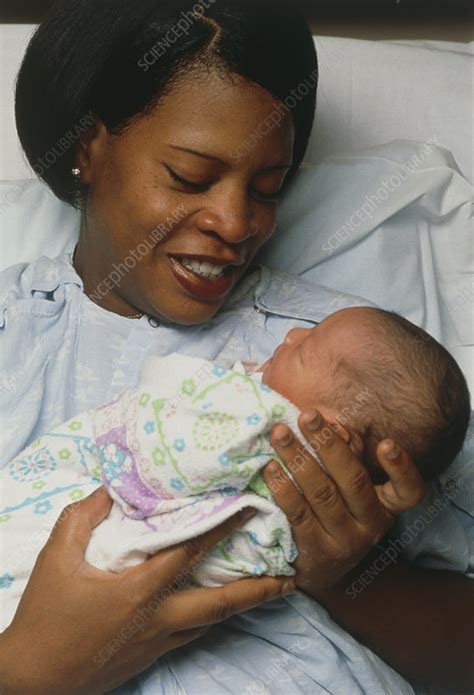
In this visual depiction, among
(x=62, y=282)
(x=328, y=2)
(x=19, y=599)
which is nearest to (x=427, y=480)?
(x=19, y=599)

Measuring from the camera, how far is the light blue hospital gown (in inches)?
45.8

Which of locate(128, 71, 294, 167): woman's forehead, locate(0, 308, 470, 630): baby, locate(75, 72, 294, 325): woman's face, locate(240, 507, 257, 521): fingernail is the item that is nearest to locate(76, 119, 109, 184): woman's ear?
locate(75, 72, 294, 325): woman's face

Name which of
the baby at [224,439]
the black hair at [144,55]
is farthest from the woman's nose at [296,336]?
the black hair at [144,55]

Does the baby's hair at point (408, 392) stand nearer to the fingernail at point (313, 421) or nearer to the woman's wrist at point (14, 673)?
the fingernail at point (313, 421)

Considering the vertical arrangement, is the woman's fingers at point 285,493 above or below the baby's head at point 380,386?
below

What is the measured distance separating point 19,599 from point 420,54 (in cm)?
140

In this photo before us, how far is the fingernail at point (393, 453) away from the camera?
1.01 metres

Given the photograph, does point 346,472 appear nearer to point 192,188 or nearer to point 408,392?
point 408,392

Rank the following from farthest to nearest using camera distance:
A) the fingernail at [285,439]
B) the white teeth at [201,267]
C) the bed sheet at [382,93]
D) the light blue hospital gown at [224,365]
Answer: the bed sheet at [382,93], the white teeth at [201,267], the light blue hospital gown at [224,365], the fingernail at [285,439]

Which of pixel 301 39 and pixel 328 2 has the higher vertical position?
pixel 301 39

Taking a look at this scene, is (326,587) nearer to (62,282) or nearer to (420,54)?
(62,282)

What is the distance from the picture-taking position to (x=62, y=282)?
4.83 ft

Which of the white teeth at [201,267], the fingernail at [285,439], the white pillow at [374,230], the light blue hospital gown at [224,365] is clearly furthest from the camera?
the white pillow at [374,230]

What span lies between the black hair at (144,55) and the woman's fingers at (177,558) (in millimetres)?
602
